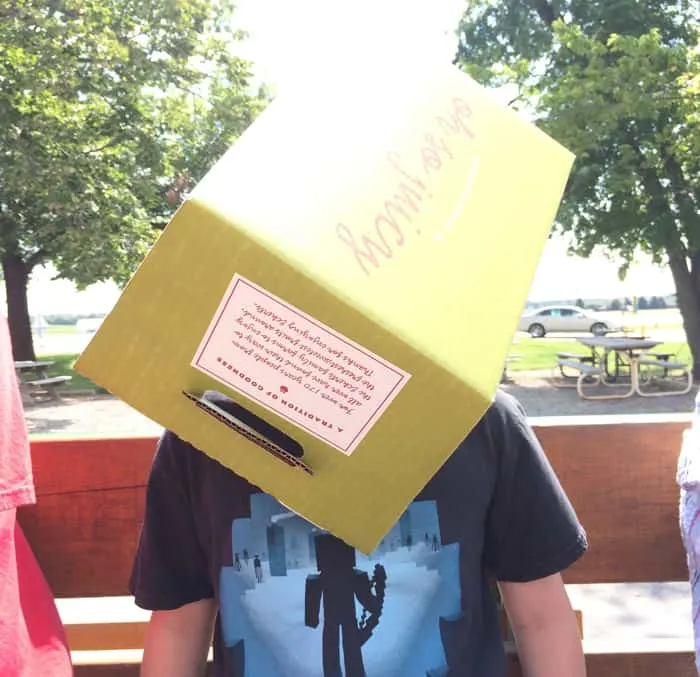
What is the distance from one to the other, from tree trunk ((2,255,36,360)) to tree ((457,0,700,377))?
31.8 feet

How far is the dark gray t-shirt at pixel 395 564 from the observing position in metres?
1.01

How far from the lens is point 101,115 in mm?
11398

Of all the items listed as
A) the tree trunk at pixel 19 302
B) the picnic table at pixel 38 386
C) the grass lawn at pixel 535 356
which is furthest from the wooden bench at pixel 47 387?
the tree trunk at pixel 19 302

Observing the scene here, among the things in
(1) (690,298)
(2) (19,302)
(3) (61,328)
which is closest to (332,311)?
(1) (690,298)

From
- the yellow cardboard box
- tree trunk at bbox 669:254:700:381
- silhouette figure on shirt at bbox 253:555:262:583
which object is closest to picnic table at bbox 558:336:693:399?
tree trunk at bbox 669:254:700:381

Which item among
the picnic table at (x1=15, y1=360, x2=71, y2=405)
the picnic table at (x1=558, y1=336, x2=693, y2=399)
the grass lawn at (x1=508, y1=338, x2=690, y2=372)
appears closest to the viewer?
the picnic table at (x1=558, y1=336, x2=693, y2=399)

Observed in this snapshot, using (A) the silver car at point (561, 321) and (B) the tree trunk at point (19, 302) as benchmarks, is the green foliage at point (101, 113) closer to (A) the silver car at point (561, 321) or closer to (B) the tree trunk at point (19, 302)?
(B) the tree trunk at point (19, 302)

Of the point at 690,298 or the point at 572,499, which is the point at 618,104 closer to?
the point at 690,298

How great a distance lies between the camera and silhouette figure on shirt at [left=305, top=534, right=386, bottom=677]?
39.4 inches

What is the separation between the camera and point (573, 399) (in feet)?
38.0

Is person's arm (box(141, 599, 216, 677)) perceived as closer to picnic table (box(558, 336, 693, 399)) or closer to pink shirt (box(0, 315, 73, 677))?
pink shirt (box(0, 315, 73, 677))

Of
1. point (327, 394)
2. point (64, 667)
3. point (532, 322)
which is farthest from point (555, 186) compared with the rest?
point (532, 322)

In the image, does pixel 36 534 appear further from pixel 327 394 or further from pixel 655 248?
pixel 655 248

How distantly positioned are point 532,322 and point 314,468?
97.2ft
